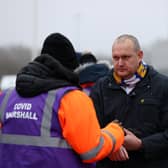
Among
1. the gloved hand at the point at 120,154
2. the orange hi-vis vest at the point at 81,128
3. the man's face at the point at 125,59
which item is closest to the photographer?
the orange hi-vis vest at the point at 81,128

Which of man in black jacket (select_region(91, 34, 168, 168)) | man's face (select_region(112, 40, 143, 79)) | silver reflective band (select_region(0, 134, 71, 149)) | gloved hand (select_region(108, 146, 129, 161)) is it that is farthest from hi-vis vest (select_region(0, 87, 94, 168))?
man's face (select_region(112, 40, 143, 79))

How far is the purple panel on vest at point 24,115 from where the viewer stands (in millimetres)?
2312

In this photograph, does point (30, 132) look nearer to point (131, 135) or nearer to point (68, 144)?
point (68, 144)

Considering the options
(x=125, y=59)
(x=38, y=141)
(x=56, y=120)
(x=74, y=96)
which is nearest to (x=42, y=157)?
(x=38, y=141)

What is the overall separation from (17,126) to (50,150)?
226 millimetres

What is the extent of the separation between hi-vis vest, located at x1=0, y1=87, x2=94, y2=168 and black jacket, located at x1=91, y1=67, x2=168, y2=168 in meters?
0.65

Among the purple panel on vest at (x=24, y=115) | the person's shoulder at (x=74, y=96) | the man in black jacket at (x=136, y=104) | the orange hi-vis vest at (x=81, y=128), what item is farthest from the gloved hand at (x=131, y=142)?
the purple panel on vest at (x=24, y=115)

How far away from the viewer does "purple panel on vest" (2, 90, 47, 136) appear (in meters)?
2.31

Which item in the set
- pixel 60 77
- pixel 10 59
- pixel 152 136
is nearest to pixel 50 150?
pixel 60 77

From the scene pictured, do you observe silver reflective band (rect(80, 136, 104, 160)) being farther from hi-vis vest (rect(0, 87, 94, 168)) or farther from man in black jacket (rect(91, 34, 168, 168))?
man in black jacket (rect(91, 34, 168, 168))

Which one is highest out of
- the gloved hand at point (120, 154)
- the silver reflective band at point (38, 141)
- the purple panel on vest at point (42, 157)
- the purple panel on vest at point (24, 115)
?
the purple panel on vest at point (24, 115)

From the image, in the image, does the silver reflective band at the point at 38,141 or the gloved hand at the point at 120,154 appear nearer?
the silver reflective band at the point at 38,141

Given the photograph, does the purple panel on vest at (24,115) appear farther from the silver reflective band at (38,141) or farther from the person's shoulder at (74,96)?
the person's shoulder at (74,96)

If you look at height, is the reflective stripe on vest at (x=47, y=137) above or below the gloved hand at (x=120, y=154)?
above
